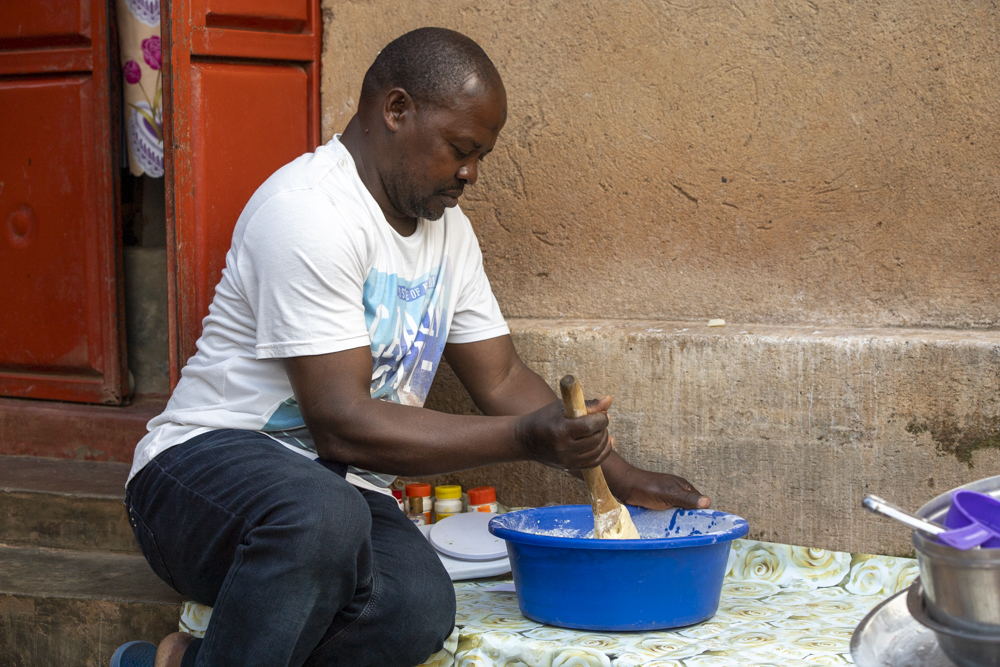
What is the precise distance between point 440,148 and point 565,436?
72 cm

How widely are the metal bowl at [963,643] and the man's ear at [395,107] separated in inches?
56.9

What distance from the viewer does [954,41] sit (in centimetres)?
239

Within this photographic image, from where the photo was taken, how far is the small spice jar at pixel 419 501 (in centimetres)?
288

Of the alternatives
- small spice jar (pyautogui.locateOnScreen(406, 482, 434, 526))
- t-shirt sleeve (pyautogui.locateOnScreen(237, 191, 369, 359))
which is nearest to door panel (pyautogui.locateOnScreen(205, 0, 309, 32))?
t-shirt sleeve (pyautogui.locateOnScreen(237, 191, 369, 359))

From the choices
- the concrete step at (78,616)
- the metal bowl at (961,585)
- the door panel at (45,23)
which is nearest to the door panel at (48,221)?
the door panel at (45,23)

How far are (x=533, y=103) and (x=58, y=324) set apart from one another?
71.6 inches

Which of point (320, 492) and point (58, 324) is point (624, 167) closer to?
point (320, 492)

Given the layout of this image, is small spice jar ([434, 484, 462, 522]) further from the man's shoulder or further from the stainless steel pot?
the stainless steel pot

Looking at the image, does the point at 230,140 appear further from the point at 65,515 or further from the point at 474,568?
the point at 474,568

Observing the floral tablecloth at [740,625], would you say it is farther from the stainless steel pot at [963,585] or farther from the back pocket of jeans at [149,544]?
the stainless steel pot at [963,585]

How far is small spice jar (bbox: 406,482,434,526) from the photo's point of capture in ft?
9.44

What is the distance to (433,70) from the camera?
2.13m

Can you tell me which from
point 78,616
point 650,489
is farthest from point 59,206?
point 650,489

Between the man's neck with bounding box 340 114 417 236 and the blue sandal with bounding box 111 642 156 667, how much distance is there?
3.59 feet
